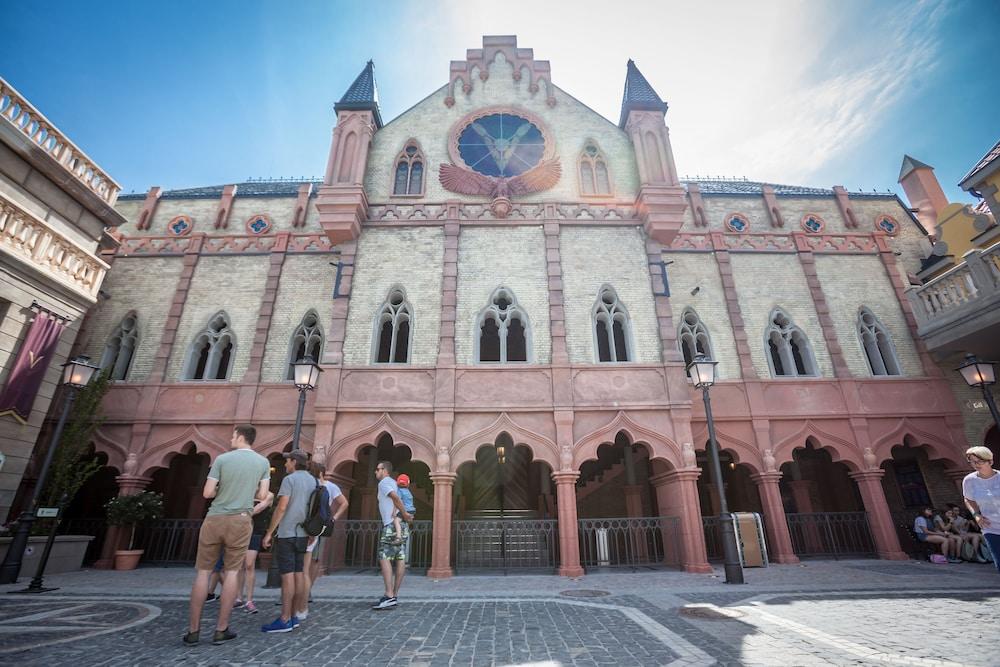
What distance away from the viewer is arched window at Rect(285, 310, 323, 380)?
14758mm

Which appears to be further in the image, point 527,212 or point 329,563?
point 527,212

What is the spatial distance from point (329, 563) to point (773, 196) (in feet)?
63.9

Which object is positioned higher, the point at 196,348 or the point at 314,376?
the point at 196,348

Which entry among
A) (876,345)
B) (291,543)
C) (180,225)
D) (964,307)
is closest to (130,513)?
(291,543)

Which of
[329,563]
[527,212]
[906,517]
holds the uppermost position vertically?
[527,212]

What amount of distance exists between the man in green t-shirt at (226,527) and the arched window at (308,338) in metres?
10.1

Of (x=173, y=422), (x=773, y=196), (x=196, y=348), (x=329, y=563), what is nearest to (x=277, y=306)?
(x=196, y=348)

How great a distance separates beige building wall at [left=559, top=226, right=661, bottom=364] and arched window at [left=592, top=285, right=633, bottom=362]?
157 millimetres

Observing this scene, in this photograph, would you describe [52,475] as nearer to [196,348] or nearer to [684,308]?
[196,348]

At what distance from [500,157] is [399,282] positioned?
6088 mm

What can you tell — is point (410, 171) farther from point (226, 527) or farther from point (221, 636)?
point (221, 636)

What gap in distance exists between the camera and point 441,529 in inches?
450

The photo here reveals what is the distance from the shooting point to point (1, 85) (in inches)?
420

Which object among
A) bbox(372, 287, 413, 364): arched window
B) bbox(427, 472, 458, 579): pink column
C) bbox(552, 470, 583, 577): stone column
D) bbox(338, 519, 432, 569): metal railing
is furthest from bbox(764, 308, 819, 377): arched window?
bbox(338, 519, 432, 569): metal railing
